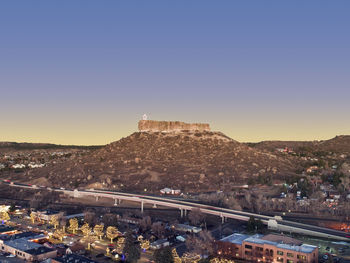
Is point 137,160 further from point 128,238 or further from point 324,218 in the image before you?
point 128,238

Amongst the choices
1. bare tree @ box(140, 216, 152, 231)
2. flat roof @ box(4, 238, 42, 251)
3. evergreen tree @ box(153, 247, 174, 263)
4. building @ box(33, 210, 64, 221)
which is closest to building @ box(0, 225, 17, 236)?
flat roof @ box(4, 238, 42, 251)

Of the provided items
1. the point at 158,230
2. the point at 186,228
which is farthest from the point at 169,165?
the point at 158,230

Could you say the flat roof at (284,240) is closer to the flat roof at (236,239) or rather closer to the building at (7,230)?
the flat roof at (236,239)

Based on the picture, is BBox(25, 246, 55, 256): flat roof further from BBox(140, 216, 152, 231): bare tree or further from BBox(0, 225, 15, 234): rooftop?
BBox(140, 216, 152, 231): bare tree

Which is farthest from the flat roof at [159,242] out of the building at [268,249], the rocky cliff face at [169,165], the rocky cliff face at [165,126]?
the rocky cliff face at [165,126]

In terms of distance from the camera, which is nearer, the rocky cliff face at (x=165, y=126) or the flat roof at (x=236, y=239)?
the flat roof at (x=236, y=239)

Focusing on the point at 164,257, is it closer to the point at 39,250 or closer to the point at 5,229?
the point at 39,250

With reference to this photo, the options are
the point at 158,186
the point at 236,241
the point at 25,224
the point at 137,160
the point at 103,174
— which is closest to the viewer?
the point at 236,241

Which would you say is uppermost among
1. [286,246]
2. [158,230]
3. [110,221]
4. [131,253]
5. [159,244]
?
[286,246]

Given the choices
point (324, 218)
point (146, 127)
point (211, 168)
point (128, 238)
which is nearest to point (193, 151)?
point (211, 168)
